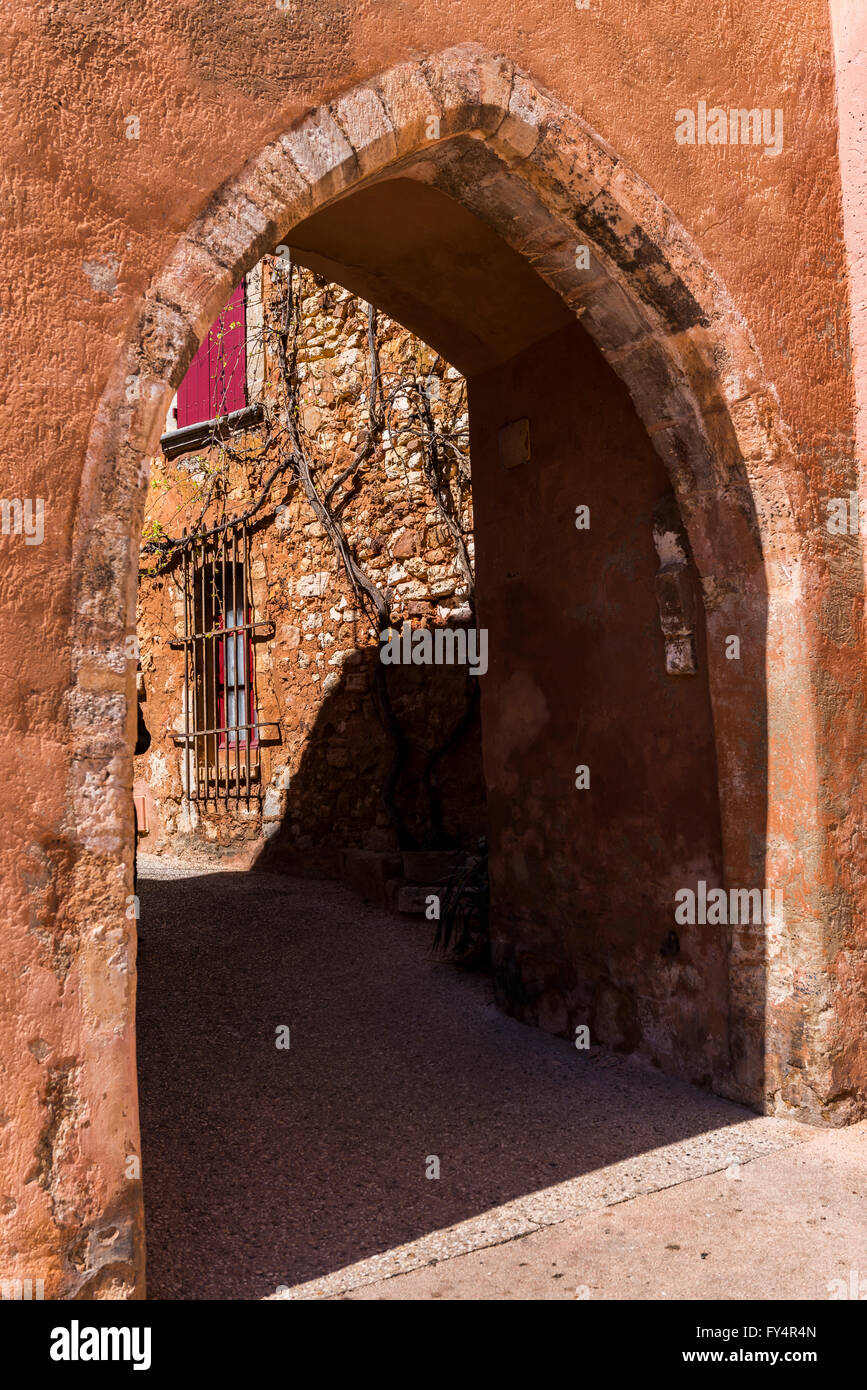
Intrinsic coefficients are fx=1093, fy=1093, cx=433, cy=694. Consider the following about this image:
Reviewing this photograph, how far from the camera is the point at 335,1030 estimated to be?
14.8 ft

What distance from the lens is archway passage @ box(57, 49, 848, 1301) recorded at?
2393 mm

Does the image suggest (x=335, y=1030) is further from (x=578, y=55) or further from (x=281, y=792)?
(x=578, y=55)

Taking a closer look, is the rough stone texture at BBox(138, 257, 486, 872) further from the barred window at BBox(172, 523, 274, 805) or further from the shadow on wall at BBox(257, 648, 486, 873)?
the barred window at BBox(172, 523, 274, 805)

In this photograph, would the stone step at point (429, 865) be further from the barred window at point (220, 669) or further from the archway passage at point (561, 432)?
the barred window at point (220, 669)

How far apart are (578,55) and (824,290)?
1176 mm

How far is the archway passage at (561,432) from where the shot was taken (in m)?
2.39

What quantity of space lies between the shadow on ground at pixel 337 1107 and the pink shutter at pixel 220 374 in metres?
4.23

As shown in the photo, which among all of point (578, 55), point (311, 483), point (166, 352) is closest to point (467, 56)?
point (578, 55)

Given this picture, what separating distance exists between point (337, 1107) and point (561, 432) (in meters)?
2.71

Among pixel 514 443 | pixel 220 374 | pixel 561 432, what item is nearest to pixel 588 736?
pixel 561 432

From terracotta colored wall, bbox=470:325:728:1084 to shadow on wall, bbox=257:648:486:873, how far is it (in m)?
1.58

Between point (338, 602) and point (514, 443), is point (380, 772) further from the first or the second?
point (514, 443)

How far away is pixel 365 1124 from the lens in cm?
356

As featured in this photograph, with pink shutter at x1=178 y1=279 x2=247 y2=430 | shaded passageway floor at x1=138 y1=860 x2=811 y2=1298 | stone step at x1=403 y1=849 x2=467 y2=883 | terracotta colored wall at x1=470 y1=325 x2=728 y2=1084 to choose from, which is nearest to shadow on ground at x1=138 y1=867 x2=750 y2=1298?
shaded passageway floor at x1=138 y1=860 x2=811 y2=1298
